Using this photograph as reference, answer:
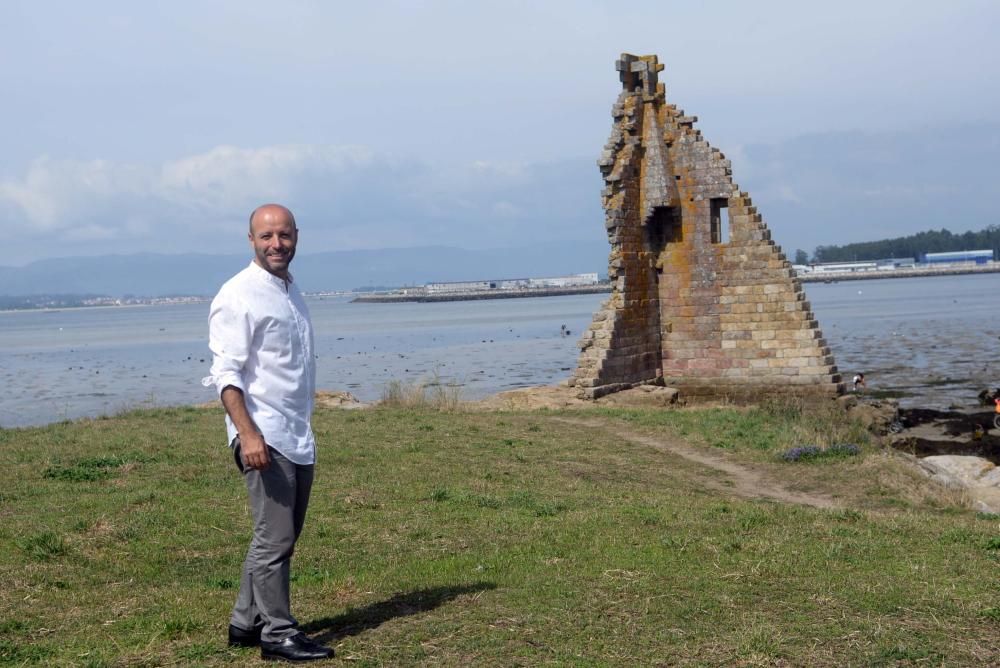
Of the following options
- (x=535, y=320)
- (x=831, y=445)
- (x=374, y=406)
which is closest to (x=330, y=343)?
(x=535, y=320)

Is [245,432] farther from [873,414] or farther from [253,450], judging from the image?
[873,414]

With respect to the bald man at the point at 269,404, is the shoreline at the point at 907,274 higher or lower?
lower

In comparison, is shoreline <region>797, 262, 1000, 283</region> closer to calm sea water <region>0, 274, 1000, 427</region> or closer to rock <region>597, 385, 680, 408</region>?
calm sea water <region>0, 274, 1000, 427</region>

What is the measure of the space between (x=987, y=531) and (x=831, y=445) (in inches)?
242

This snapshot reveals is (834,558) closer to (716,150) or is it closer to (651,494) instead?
(651,494)

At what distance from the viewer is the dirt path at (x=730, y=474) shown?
41.7 ft

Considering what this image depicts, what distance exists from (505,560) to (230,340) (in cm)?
316

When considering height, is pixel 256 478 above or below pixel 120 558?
above

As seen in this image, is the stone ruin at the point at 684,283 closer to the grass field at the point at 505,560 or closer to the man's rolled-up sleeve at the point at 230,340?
the grass field at the point at 505,560

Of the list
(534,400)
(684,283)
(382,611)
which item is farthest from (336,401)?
(382,611)

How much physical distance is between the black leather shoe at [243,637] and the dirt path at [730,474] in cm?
711

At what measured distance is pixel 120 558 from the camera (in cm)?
859

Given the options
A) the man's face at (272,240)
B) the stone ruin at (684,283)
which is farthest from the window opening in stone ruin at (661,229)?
the man's face at (272,240)

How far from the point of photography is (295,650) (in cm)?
597
